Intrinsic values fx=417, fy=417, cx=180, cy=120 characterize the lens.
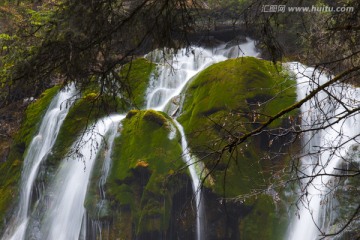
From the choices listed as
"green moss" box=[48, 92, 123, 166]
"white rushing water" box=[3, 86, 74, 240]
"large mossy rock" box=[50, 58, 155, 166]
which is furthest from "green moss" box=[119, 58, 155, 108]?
"white rushing water" box=[3, 86, 74, 240]

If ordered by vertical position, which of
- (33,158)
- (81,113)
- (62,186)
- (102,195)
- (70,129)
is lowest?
(102,195)

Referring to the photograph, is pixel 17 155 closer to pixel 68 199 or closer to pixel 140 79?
pixel 68 199

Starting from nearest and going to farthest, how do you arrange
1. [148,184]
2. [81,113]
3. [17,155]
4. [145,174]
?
1. [148,184]
2. [145,174]
3. [81,113]
4. [17,155]

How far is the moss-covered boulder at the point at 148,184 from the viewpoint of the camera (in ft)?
24.5

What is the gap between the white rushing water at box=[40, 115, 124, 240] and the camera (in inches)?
345

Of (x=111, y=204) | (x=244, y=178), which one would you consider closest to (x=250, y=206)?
(x=244, y=178)

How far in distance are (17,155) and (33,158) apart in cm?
117

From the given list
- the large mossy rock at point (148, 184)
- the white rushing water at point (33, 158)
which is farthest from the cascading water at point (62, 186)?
the large mossy rock at point (148, 184)

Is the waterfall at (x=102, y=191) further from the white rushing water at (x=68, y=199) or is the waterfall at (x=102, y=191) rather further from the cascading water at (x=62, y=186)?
the white rushing water at (x=68, y=199)

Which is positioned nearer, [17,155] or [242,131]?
[242,131]

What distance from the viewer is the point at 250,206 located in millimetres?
7625

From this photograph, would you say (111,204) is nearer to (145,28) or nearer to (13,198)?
(13,198)

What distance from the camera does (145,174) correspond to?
8.02m

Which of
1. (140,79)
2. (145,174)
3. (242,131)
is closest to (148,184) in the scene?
(145,174)
